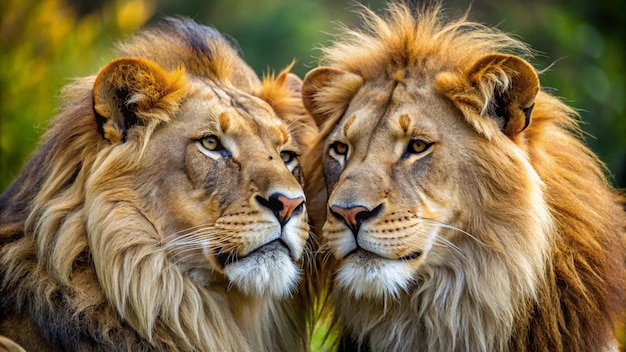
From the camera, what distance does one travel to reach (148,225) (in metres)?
3.95

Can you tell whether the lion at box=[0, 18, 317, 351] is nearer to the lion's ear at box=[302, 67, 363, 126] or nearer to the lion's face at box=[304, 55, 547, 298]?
the lion's face at box=[304, 55, 547, 298]

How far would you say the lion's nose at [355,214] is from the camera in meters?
3.82

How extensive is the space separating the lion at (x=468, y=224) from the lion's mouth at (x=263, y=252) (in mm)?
233

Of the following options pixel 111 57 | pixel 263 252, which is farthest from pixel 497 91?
pixel 111 57

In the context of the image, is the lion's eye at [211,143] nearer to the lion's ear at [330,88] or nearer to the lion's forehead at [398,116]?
the lion's forehead at [398,116]

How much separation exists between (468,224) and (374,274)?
494 mm

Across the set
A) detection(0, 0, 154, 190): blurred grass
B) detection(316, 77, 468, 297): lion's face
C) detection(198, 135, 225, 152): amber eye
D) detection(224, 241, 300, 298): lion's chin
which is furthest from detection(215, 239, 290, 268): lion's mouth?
detection(0, 0, 154, 190): blurred grass

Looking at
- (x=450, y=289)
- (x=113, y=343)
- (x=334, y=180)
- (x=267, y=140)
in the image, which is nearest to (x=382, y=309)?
(x=450, y=289)

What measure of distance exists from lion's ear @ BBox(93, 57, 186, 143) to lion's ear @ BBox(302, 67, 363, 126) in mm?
743

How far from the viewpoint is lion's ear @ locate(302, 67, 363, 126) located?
4.52 metres

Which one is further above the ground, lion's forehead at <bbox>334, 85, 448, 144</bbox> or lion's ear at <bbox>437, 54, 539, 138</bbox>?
lion's ear at <bbox>437, 54, 539, 138</bbox>

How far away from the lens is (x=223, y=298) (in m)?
4.15

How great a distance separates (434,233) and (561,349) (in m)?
0.75

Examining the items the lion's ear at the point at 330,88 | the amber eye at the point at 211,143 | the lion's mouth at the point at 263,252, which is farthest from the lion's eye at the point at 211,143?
the lion's ear at the point at 330,88
